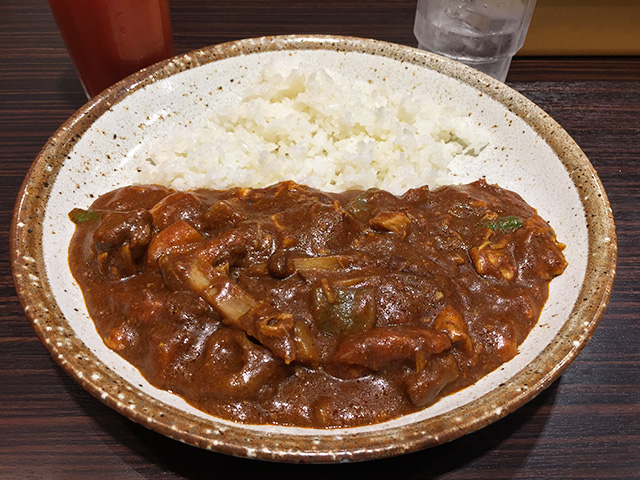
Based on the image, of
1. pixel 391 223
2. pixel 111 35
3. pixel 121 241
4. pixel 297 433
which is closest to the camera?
pixel 297 433

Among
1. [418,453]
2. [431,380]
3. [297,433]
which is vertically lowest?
[418,453]

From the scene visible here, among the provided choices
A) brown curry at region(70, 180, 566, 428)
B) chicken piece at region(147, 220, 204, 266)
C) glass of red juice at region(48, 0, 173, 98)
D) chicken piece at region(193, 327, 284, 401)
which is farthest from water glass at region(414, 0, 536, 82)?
chicken piece at region(193, 327, 284, 401)

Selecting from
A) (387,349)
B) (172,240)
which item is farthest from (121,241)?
(387,349)

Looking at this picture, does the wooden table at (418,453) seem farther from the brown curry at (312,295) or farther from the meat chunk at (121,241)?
the meat chunk at (121,241)

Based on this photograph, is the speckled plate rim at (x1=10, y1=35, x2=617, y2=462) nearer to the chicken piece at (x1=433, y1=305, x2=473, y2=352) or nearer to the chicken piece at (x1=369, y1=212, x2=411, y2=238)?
the chicken piece at (x1=433, y1=305, x2=473, y2=352)

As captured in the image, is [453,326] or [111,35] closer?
[453,326]

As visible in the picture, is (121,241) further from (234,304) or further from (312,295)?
(312,295)

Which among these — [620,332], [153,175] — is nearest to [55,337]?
[153,175]
